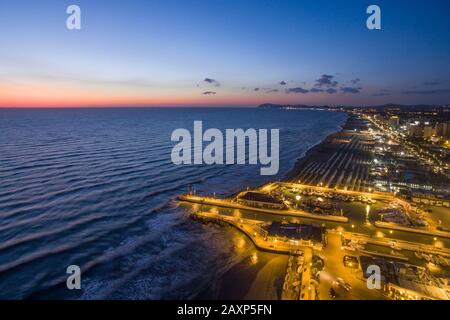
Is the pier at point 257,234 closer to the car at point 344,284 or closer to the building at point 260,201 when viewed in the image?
the building at point 260,201

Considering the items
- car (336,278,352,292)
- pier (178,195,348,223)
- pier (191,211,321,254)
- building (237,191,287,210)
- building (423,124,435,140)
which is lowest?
car (336,278,352,292)

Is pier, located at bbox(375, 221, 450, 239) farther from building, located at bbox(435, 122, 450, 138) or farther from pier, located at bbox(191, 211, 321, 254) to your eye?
building, located at bbox(435, 122, 450, 138)

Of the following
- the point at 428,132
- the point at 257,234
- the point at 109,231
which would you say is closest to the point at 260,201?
the point at 257,234

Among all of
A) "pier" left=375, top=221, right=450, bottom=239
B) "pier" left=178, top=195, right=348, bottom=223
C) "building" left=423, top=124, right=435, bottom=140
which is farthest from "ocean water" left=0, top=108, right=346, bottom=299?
"building" left=423, top=124, right=435, bottom=140

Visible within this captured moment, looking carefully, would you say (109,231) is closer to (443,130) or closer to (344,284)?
(344,284)

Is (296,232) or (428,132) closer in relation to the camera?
(296,232)

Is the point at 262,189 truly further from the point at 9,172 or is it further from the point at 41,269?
the point at 9,172

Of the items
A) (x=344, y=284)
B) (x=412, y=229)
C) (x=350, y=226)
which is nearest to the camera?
(x=344, y=284)
